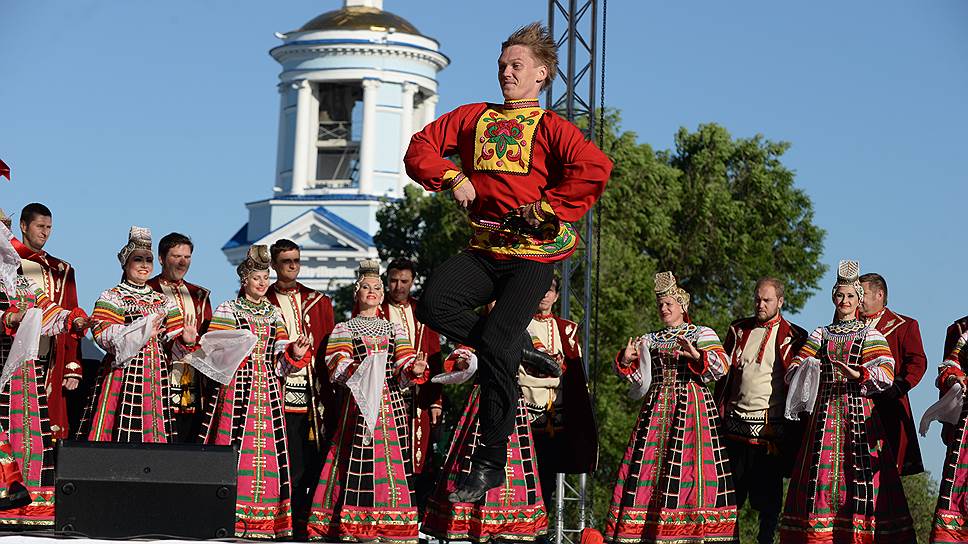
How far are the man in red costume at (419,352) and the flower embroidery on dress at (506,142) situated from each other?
2688 mm

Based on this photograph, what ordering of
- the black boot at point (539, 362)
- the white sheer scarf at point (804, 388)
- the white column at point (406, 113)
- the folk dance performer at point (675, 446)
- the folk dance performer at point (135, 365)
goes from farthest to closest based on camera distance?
the white column at point (406, 113), the folk dance performer at point (675, 446), the white sheer scarf at point (804, 388), the folk dance performer at point (135, 365), the black boot at point (539, 362)

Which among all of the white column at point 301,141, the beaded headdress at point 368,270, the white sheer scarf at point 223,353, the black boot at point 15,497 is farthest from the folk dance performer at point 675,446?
the white column at point 301,141

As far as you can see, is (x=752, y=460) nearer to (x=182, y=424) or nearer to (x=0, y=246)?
(x=182, y=424)

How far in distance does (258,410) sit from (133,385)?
66 centimetres

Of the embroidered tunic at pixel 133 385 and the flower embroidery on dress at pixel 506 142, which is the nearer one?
the flower embroidery on dress at pixel 506 142

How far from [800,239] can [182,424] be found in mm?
27069

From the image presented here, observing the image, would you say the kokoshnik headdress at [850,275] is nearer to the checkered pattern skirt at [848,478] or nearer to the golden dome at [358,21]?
the checkered pattern skirt at [848,478]

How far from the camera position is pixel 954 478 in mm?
8023

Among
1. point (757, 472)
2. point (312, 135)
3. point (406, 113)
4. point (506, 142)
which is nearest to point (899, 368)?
point (757, 472)

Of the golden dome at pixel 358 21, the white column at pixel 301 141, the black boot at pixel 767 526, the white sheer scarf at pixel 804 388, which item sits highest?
the golden dome at pixel 358 21

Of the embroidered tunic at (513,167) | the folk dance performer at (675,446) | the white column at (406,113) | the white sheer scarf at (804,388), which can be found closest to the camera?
the embroidered tunic at (513,167)

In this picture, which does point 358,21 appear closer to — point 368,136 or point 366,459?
point 368,136

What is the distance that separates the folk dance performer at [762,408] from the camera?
8867 mm

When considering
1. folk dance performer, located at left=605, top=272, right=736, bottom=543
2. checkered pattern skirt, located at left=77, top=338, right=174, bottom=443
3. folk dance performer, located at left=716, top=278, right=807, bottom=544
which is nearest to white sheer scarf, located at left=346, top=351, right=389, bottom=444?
checkered pattern skirt, located at left=77, top=338, right=174, bottom=443
